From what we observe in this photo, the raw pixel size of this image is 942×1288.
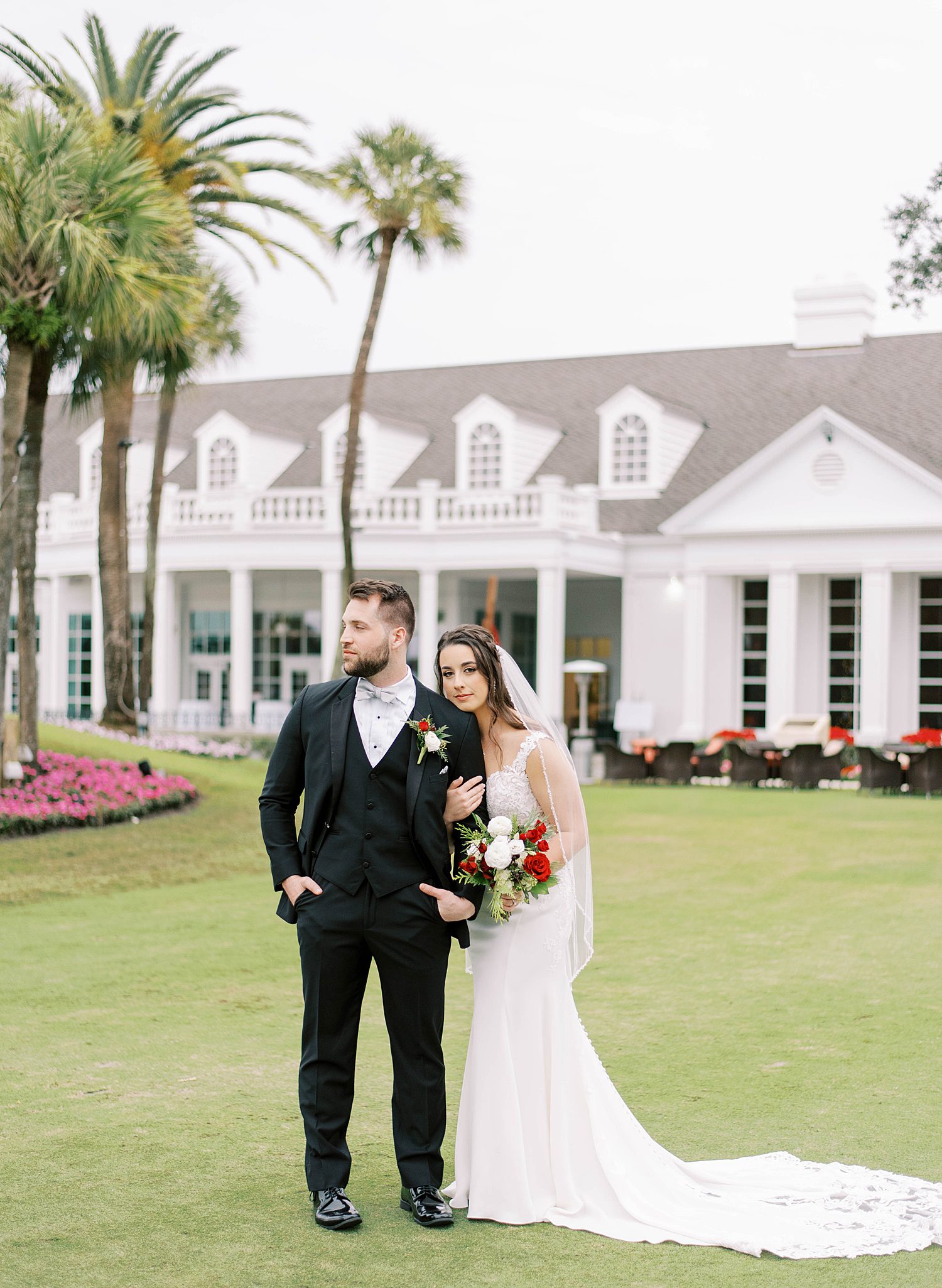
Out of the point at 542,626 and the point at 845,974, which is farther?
the point at 542,626

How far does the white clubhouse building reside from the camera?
89.5 ft

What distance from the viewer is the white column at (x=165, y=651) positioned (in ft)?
103

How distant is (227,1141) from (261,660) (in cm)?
2814

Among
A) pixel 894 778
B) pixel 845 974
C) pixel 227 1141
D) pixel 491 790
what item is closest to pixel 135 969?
pixel 227 1141

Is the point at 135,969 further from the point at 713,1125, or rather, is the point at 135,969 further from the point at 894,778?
the point at 894,778

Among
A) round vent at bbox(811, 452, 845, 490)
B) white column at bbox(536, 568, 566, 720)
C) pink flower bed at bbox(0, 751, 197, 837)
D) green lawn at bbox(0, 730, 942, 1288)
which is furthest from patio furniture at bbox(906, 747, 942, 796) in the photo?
pink flower bed at bbox(0, 751, 197, 837)

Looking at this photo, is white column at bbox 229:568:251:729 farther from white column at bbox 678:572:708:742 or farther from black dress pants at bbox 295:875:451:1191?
black dress pants at bbox 295:875:451:1191

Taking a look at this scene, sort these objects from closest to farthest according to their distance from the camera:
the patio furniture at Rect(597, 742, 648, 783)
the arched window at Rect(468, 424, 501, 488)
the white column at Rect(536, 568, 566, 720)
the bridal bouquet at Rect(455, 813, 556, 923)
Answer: the bridal bouquet at Rect(455, 813, 556, 923) < the patio furniture at Rect(597, 742, 648, 783) < the white column at Rect(536, 568, 566, 720) < the arched window at Rect(468, 424, 501, 488)

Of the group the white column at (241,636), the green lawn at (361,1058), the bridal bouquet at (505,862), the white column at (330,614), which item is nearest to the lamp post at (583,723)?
the white column at (330,614)

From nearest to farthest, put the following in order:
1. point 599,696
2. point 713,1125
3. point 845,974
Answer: point 713,1125, point 845,974, point 599,696

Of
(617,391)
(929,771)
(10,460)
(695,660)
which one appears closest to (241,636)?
(695,660)

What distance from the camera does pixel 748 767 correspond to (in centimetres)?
2369

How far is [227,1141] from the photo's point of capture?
5.57 meters

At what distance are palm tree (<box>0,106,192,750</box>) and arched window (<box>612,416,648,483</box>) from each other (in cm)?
1586
